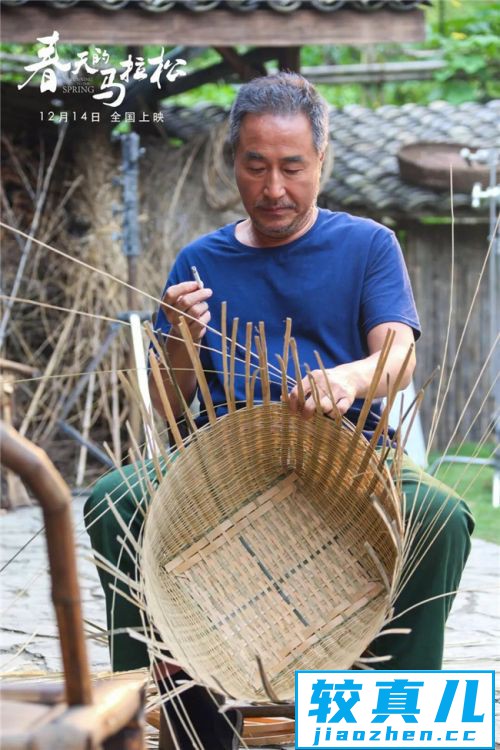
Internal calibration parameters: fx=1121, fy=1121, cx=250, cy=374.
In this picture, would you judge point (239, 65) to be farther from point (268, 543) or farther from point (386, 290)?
point (268, 543)

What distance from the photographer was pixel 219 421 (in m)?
1.91

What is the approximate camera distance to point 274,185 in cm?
208

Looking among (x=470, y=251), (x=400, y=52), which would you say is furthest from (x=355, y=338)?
(x=400, y=52)

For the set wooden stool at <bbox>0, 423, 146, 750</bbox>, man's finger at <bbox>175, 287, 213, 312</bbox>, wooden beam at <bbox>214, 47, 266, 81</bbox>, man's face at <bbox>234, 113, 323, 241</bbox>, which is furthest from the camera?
wooden beam at <bbox>214, 47, 266, 81</bbox>

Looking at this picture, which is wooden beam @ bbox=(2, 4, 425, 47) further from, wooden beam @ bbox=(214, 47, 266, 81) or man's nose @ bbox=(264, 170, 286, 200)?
man's nose @ bbox=(264, 170, 286, 200)

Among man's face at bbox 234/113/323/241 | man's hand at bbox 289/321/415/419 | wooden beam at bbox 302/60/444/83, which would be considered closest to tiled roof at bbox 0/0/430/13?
man's face at bbox 234/113/323/241

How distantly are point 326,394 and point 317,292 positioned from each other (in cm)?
44

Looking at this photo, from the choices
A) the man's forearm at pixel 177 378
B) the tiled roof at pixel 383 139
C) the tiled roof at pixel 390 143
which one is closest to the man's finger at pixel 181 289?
the man's forearm at pixel 177 378

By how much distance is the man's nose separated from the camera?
208 centimetres

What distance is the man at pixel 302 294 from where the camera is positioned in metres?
1.87

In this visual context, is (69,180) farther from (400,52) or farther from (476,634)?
(400,52)

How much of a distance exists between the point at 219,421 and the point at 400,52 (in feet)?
37.3

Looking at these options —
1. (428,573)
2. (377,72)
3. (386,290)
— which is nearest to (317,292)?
(386,290)

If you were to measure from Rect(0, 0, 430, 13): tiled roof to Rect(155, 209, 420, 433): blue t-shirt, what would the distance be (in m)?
3.26
